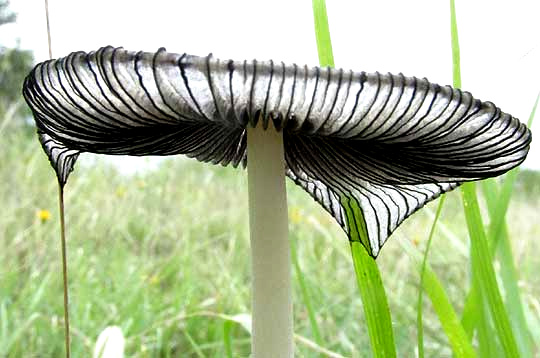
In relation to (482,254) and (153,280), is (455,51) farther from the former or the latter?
(153,280)

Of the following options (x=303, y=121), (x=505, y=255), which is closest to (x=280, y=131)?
(x=303, y=121)

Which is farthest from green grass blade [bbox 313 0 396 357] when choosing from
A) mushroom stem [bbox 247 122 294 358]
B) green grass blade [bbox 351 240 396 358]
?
mushroom stem [bbox 247 122 294 358]

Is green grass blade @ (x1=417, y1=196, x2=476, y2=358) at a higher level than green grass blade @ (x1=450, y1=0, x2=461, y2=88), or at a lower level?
lower

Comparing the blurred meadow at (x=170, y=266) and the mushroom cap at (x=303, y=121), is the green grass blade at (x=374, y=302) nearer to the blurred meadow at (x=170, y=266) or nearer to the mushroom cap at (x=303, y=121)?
the mushroom cap at (x=303, y=121)

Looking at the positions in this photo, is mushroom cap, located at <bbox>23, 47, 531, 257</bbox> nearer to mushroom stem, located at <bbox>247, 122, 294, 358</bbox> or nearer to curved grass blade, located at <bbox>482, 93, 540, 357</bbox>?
mushroom stem, located at <bbox>247, 122, 294, 358</bbox>

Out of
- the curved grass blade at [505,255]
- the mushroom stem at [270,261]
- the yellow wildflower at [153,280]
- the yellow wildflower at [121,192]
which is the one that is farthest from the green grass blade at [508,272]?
the yellow wildflower at [121,192]

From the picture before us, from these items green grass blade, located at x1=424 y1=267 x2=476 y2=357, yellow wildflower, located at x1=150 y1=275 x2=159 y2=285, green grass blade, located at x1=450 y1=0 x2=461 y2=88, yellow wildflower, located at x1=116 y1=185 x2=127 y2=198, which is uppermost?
yellow wildflower, located at x1=116 y1=185 x2=127 y2=198

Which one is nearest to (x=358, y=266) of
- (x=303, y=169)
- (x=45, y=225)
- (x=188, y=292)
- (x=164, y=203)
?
(x=303, y=169)
